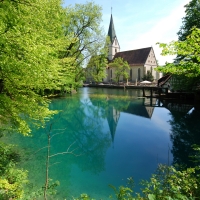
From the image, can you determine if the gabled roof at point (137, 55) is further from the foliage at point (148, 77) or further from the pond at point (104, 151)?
the pond at point (104, 151)

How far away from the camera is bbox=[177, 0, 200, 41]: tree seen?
657 inches

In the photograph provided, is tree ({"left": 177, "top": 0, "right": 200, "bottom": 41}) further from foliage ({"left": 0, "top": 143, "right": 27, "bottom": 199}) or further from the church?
the church

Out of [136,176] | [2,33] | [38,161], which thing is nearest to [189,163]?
[136,176]

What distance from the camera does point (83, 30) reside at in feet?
80.1

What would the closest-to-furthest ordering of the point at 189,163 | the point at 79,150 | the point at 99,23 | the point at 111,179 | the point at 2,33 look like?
the point at 2,33 < the point at 111,179 < the point at 189,163 < the point at 79,150 < the point at 99,23

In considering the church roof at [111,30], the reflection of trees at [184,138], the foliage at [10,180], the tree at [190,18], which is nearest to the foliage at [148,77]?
the church roof at [111,30]

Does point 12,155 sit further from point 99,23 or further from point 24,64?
point 99,23

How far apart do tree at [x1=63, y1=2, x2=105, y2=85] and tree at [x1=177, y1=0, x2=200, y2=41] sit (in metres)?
11.3

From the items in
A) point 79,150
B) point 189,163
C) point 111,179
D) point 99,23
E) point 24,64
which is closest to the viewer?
point 24,64

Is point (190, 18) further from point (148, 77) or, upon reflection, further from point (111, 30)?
point (111, 30)

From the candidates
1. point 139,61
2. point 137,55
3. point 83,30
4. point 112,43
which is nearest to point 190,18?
point 83,30

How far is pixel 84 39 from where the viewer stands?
25.0 m

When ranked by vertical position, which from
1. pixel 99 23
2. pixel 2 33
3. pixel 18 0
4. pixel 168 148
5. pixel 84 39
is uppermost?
pixel 99 23

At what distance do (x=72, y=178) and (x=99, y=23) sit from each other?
2346cm
